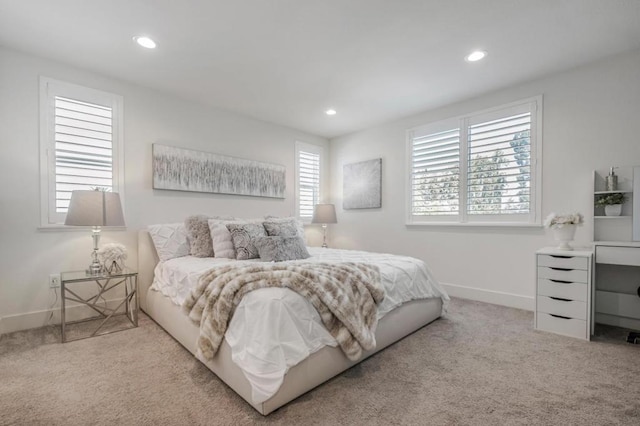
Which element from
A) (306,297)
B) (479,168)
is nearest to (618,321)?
(479,168)

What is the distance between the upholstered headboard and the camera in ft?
9.98

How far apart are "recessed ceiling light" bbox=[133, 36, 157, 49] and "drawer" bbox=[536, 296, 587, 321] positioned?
4126 mm

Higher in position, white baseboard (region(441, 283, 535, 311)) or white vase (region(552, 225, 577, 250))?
white vase (region(552, 225, 577, 250))

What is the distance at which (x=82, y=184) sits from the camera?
292 cm

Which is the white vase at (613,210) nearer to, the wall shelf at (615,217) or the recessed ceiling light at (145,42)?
the wall shelf at (615,217)

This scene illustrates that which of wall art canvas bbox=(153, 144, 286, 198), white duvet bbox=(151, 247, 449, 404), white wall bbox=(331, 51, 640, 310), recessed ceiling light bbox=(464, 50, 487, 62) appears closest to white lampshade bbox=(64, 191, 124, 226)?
wall art canvas bbox=(153, 144, 286, 198)

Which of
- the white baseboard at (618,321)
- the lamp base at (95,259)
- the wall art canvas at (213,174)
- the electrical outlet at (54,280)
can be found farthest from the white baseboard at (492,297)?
the electrical outlet at (54,280)

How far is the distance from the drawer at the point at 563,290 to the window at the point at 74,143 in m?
4.35

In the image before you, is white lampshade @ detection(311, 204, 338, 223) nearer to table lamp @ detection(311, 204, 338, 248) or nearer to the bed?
table lamp @ detection(311, 204, 338, 248)

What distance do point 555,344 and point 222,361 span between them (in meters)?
2.60

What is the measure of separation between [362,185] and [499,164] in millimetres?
1978

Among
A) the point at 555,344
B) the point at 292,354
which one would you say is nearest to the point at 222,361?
the point at 292,354

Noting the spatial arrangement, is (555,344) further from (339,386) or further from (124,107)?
(124,107)

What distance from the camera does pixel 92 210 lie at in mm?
2525
